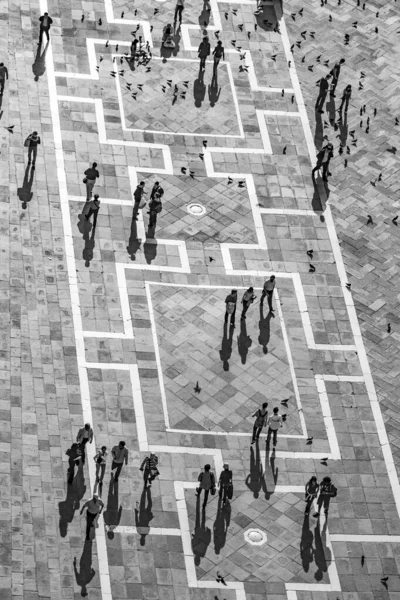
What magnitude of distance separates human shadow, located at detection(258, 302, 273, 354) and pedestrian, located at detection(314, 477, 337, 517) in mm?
10214

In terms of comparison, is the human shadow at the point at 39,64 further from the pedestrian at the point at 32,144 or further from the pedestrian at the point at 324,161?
the pedestrian at the point at 324,161

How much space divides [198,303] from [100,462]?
1352 cm

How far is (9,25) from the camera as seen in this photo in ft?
355

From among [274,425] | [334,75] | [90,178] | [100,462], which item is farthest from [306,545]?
[334,75]

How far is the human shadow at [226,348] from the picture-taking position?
92188 mm

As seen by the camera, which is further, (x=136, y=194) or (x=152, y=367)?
(x=136, y=194)

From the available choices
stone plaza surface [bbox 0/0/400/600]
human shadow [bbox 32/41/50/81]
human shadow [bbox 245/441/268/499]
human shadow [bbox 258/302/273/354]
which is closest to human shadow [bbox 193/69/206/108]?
stone plaza surface [bbox 0/0/400/600]

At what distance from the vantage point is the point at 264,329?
94062 mm

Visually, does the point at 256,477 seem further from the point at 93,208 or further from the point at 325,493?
the point at 93,208

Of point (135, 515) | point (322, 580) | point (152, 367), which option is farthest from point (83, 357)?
point (322, 580)

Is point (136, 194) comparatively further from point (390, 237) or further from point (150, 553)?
point (150, 553)

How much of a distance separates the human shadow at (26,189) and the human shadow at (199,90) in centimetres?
1271

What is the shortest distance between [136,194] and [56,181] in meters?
4.95

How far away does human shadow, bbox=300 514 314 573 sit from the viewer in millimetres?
83875
